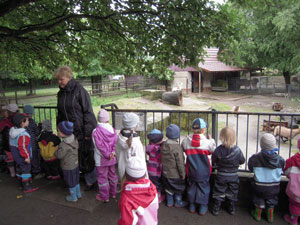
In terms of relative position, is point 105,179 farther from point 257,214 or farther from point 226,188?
point 257,214

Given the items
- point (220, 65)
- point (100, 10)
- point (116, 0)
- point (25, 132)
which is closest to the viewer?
point (25, 132)

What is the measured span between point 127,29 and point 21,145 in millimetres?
3234

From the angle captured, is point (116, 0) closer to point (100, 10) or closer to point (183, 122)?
point (100, 10)

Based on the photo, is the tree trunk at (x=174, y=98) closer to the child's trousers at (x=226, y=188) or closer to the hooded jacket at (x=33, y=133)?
Result: the hooded jacket at (x=33, y=133)

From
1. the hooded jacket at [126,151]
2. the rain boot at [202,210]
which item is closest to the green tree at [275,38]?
the rain boot at [202,210]

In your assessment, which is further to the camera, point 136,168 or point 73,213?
point 73,213

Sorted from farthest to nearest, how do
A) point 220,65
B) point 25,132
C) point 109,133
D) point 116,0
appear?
point 220,65
point 116,0
point 25,132
point 109,133

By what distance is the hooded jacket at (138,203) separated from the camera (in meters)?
2.23

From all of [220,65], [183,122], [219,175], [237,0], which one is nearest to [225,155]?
[219,175]

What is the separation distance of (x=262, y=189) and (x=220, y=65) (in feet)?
74.8

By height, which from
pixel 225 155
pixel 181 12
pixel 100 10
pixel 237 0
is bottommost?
pixel 225 155

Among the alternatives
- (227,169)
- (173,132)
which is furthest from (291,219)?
(173,132)

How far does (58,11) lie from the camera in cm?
625

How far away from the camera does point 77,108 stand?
349 cm
